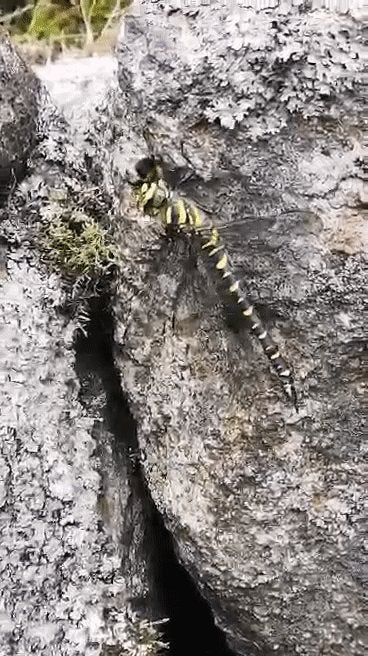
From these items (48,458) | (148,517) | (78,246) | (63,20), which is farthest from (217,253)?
(63,20)

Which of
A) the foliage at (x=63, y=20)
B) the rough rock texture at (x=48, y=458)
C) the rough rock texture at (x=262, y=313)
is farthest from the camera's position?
the foliage at (x=63, y=20)

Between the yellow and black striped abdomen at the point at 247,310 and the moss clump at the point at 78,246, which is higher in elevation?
the moss clump at the point at 78,246

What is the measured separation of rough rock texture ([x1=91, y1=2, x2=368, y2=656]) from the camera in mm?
1131

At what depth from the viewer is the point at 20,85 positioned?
4.33 feet

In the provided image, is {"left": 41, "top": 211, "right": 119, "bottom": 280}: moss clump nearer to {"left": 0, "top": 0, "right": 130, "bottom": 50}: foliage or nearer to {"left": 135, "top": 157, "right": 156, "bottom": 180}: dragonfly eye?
{"left": 135, "top": 157, "right": 156, "bottom": 180}: dragonfly eye

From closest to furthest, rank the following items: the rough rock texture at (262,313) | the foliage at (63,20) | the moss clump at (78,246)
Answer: the rough rock texture at (262,313) < the moss clump at (78,246) < the foliage at (63,20)

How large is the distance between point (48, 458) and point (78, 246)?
0.30 metres

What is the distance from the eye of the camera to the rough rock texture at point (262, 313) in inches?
44.5

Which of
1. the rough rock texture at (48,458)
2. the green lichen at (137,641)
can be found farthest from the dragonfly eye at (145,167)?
the green lichen at (137,641)

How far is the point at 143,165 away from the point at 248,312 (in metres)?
0.24

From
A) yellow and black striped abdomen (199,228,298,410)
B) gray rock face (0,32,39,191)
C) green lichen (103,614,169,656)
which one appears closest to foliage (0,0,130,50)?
gray rock face (0,32,39,191)

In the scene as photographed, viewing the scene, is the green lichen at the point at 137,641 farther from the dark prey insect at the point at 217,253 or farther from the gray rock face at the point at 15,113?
the gray rock face at the point at 15,113

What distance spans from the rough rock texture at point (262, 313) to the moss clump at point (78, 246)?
0.17 feet

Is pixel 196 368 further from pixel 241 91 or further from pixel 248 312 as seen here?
pixel 241 91
